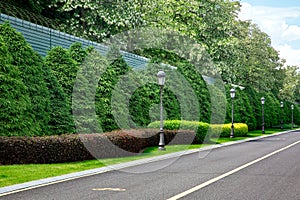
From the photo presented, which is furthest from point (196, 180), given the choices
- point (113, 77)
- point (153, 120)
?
point (153, 120)

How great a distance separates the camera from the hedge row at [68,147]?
50.5 ft

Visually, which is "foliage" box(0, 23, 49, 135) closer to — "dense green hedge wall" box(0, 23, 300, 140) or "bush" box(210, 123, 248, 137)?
"dense green hedge wall" box(0, 23, 300, 140)

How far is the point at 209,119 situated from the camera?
136 ft

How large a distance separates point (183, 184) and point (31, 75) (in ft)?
29.6

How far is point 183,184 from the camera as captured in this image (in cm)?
1152

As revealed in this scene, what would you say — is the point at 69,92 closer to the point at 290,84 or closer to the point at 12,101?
the point at 12,101

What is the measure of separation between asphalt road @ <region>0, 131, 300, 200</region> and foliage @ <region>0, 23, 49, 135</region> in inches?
184

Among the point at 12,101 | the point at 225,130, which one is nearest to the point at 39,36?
the point at 12,101

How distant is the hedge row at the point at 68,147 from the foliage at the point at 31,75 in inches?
60.5

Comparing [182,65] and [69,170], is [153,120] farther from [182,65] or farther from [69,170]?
[69,170]

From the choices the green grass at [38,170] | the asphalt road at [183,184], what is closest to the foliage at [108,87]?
the green grass at [38,170]

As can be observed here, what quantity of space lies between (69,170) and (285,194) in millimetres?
6730

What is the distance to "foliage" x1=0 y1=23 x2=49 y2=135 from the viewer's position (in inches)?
706

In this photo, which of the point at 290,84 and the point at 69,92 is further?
the point at 290,84
